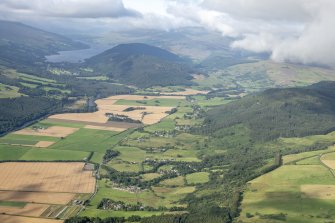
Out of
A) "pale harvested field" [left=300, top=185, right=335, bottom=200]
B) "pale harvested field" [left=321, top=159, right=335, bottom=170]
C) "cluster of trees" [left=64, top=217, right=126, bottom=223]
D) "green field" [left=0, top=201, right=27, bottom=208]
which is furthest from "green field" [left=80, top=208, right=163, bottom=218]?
"pale harvested field" [left=321, top=159, right=335, bottom=170]

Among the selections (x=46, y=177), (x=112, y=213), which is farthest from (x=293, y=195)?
(x=46, y=177)

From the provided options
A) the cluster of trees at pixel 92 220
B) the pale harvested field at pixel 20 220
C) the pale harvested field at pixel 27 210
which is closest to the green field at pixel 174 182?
the cluster of trees at pixel 92 220

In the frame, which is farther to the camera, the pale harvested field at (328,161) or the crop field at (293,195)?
the pale harvested field at (328,161)

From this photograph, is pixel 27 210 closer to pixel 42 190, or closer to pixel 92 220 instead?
pixel 42 190

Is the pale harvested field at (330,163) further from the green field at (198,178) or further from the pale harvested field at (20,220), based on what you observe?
the pale harvested field at (20,220)

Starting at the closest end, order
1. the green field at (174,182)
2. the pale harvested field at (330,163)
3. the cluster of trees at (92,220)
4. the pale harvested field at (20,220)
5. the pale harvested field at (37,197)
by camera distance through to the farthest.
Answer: the pale harvested field at (20,220) < the cluster of trees at (92,220) < the pale harvested field at (37,197) < the green field at (174,182) < the pale harvested field at (330,163)

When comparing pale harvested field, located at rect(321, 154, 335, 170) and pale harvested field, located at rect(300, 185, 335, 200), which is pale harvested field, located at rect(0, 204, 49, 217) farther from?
pale harvested field, located at rect(321, 154, 335, 170)
